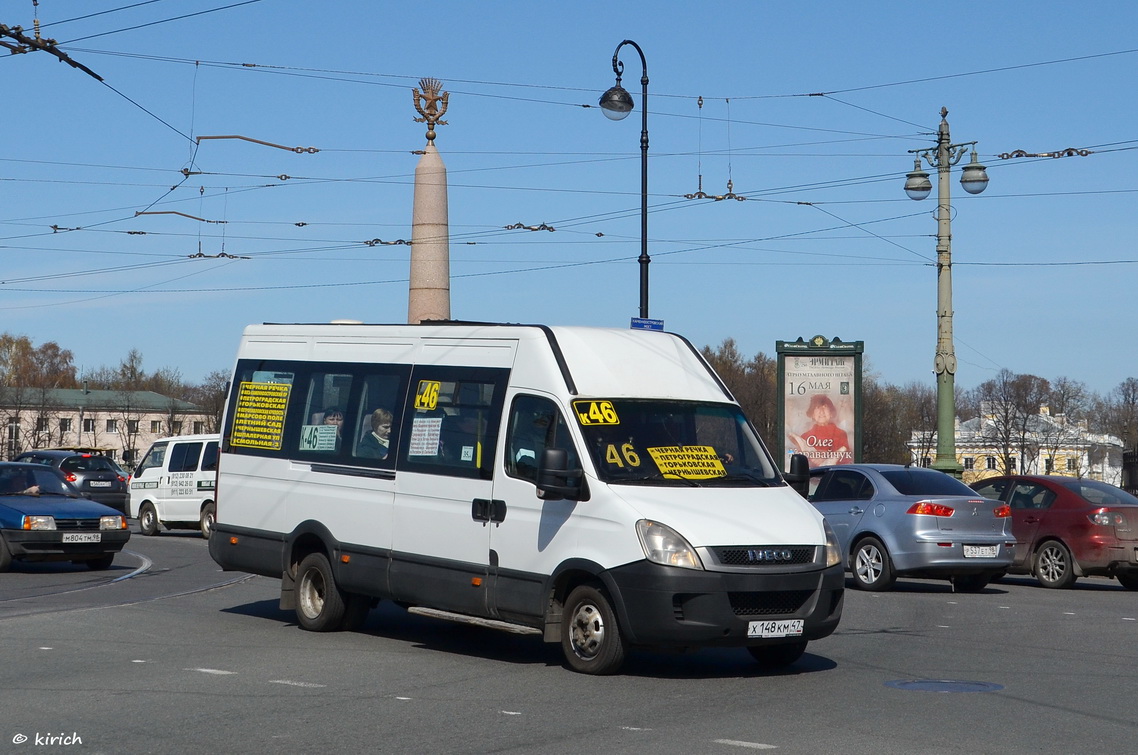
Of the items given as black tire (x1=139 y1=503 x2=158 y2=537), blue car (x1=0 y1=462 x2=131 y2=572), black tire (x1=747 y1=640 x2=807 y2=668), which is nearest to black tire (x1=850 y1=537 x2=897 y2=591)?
black tire (x1=747 y1=640 x2=807 y2=668)

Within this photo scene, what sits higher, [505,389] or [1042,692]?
[505,389]

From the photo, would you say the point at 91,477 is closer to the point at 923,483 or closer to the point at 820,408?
the point at 820,408

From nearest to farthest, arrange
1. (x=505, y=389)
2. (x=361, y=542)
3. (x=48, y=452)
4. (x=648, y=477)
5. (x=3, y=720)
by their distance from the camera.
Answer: (x=3, y=720) → (x=648, y=477) → (x=505, y=389) → (x=361, y=542) → (x=48, y=452)

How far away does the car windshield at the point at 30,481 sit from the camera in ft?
66.2

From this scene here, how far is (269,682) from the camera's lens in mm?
9250

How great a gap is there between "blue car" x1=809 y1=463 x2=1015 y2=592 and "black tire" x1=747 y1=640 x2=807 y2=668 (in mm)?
6821

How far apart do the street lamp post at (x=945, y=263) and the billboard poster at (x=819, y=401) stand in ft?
14.3

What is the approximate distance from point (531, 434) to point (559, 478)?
2.69ft

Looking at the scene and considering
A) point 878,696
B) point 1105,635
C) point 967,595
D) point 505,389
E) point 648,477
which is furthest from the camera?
point 967,595

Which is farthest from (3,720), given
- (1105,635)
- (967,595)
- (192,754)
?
(967,595)

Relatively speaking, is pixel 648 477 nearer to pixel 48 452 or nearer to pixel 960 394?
pixel 48 452

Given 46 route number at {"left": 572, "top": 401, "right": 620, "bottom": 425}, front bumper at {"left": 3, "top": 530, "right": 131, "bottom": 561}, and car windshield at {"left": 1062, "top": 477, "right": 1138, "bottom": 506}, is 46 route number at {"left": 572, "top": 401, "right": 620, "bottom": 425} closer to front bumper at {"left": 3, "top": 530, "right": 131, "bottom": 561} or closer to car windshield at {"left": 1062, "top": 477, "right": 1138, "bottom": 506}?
car windshield at {"left": 1062, "top": 477, "right": 1138, "bottom": 506}

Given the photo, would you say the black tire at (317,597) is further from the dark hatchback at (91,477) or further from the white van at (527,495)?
the dark hatchback at (91,477)

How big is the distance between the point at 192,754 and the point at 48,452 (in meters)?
31.5
